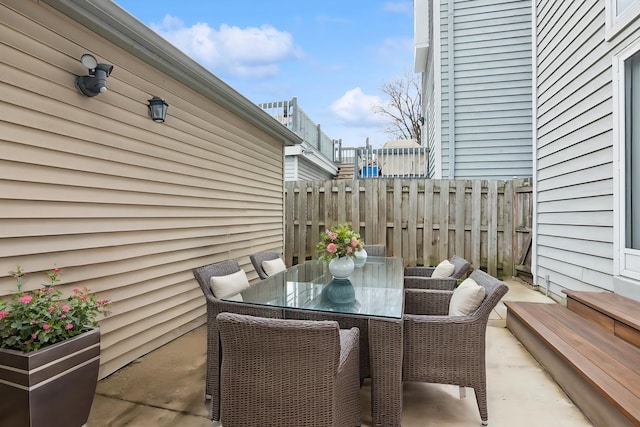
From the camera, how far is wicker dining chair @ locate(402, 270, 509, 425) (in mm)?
2131

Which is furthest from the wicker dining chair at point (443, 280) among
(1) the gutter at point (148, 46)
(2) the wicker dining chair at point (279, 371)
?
(1) the gutter at point (148, 46)

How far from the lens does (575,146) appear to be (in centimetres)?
374

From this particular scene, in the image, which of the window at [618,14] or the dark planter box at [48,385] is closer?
the dark planter box at [48,385]

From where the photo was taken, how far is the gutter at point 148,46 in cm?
234

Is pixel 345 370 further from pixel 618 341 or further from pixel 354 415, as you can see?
pixel 618 341

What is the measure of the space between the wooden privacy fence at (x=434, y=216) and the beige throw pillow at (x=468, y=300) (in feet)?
11.6

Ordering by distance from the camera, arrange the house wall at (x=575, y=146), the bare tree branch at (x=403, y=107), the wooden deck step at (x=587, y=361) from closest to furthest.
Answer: the wooden deck step at (x=587, y=361) < the house wall at (x=575, y=146) < the bare tree branch at (x=403, y=107)

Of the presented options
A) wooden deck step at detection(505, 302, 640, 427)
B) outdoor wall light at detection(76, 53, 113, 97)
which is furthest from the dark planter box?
wooden deck step at detection(505, 302, 640, 427)

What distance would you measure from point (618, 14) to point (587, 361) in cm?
281

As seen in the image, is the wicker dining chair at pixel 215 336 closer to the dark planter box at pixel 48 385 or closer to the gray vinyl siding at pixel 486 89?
the dark planter box at pixel 48 385

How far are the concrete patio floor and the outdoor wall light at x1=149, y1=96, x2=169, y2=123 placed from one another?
6.78ft

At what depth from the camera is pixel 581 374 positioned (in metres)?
2.10

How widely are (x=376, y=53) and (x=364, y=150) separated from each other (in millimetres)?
6229

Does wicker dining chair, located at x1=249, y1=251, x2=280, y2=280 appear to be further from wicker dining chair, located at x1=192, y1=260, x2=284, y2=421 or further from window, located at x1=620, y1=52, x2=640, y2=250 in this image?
window, located at x1=620, y1=52, x2=640, y2=250
